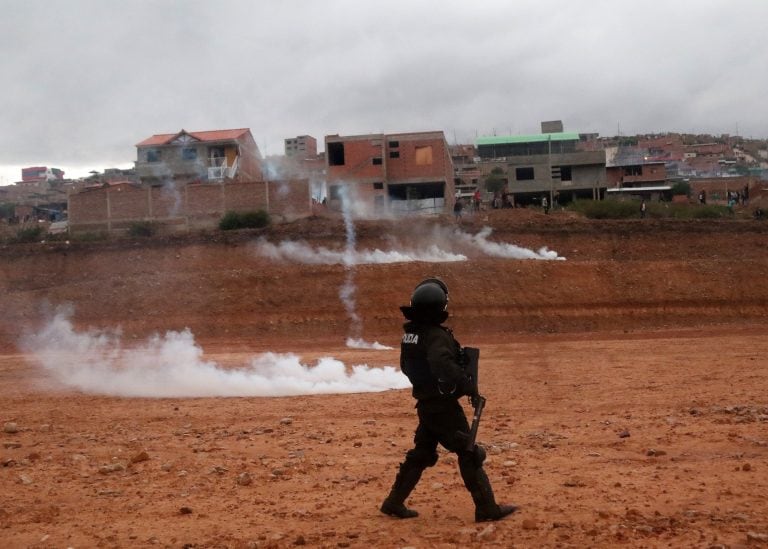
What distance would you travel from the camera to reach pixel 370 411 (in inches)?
538

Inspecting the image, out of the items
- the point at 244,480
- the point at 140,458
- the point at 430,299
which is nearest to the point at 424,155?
the point at 140,458

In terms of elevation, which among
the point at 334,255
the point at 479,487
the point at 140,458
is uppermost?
the point at 334,255

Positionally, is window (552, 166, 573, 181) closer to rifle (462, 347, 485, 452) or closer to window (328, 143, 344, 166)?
window (328, 143, 344, 166)

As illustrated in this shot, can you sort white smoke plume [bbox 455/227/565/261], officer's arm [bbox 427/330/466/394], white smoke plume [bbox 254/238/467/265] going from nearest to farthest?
officer's arm [bbox 427/330/466/394] → white smoke plume [bbox 254/238/467/265] → white smoke plume [bbox 455/227/565/261]

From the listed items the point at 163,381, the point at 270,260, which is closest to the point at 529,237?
the point at 270,260

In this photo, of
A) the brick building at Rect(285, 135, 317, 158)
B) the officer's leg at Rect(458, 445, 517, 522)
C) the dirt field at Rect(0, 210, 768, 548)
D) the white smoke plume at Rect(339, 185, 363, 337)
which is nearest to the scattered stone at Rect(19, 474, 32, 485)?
the dirt field at Rect(0, 210, 768, 548)

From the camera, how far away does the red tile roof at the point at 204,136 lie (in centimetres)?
6412

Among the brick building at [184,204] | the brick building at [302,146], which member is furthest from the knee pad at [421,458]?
the brick building at [302,146]

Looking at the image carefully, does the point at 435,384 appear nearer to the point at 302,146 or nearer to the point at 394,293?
the point at 394,293

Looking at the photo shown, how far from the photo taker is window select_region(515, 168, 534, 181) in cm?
7300

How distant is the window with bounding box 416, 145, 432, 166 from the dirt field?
2409 cm

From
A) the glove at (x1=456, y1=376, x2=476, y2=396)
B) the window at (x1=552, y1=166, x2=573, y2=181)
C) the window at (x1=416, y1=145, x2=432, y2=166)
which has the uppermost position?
the window at (x1=416, y1=145, x2=432, y2=166)

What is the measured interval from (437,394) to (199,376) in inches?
498

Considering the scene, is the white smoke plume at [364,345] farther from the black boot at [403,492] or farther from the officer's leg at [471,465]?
the officer's leg at [471,465]
